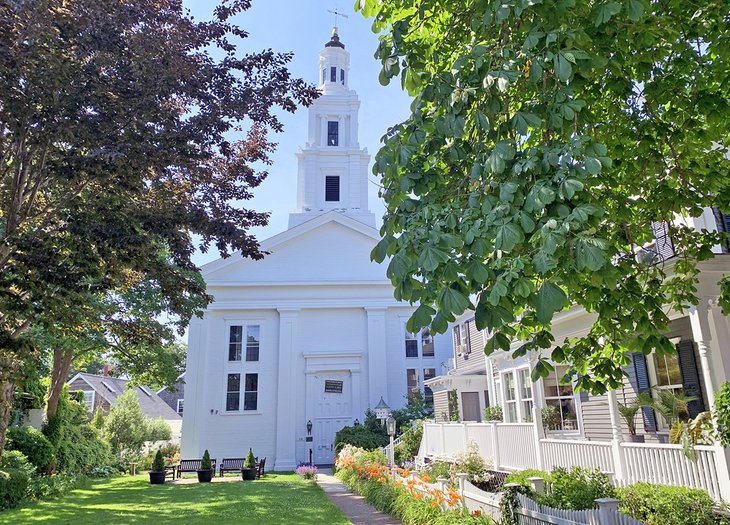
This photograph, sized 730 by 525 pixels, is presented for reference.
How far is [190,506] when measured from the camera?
11820 mm

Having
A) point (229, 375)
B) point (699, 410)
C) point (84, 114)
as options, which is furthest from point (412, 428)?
point (84, 114)

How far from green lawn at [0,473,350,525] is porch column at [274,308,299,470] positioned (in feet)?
15.7

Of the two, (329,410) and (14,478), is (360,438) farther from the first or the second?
(14,478)

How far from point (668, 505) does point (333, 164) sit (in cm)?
2321

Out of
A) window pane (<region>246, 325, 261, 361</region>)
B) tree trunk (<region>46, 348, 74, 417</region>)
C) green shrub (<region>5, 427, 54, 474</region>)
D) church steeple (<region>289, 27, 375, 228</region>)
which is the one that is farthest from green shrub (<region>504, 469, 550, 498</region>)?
church steeple (<region>289, 27, 375, 228</region>)

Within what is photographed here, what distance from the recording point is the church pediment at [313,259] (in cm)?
2342

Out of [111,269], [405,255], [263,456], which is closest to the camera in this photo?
[405,255]

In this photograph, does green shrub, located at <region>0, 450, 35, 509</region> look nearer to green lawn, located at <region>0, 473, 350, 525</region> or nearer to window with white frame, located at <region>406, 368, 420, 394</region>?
green lawn, located at <region>0, 473, 350, 525</region>

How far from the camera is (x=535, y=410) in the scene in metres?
11.1

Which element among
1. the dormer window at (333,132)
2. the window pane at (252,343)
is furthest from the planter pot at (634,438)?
the dormer window at (333,132)

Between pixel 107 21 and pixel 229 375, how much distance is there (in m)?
17.8

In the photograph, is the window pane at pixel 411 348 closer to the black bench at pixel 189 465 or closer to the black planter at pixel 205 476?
the black bench at pixel 189 465

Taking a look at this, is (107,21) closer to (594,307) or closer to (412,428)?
(594,307)

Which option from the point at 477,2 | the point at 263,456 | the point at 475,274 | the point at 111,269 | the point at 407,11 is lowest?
the point at 263,456
